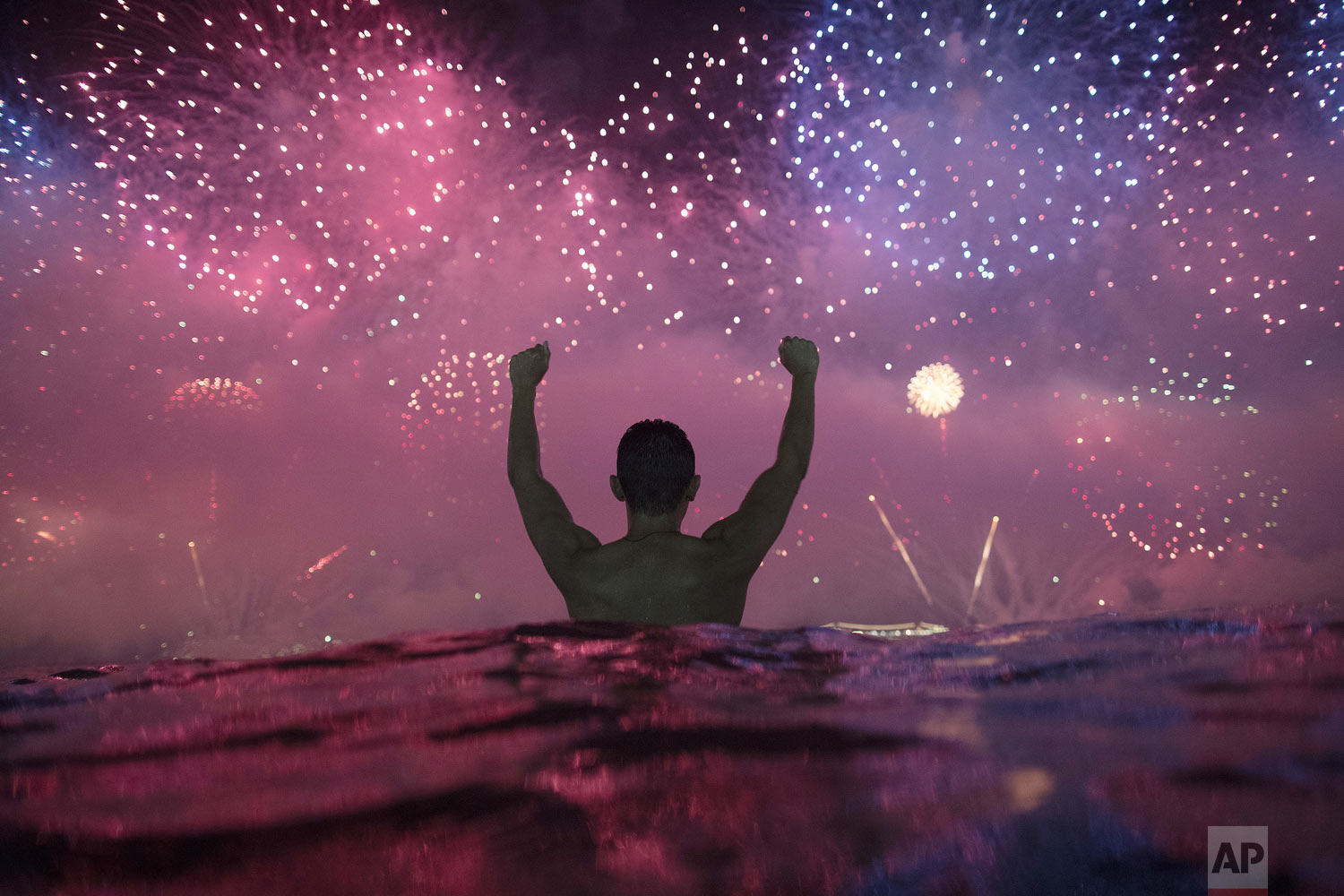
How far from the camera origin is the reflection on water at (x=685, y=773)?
886 millimetres

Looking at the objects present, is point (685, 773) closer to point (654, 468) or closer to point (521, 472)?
point (654, 468)

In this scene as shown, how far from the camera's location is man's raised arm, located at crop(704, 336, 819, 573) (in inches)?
114

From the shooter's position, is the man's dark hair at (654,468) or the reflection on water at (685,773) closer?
the reflection on water at (685,773)

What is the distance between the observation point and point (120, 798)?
1.12m

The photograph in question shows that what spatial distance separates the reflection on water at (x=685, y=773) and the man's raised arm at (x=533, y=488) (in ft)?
3.34

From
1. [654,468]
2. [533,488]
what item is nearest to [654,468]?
[654,468]

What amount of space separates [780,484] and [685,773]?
1.88 metres

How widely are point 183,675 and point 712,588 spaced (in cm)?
178

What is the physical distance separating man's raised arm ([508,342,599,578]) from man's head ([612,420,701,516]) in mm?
277

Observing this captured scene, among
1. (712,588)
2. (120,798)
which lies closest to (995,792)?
(120,798)

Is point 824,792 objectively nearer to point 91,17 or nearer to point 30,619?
point 91,17
